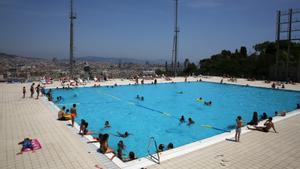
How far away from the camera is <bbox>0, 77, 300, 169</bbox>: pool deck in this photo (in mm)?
6867

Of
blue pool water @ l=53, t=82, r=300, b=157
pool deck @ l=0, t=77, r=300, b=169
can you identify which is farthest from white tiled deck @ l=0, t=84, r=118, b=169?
blue pool water @ l=53, t=82, r=300, b=157

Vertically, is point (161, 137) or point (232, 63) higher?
point (232, 63)

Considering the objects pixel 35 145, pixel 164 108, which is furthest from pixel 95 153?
pixel 164 108

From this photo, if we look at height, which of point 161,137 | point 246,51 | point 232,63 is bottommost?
point 161,137

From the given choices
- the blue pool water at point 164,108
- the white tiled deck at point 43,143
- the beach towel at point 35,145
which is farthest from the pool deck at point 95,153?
the blue pool water at point 164,108

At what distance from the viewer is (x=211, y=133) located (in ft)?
41.5

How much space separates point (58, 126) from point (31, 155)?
11.1 feet

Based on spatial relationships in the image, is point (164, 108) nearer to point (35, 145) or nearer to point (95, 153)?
point (95, 153)

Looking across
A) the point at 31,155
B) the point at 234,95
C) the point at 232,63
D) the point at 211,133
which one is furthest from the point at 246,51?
the point at 31,155

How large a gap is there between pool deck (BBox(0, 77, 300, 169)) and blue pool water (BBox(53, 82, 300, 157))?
8.36 feet

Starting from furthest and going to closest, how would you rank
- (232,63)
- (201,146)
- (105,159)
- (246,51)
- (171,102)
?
(246,51) < (232,63) < (171,102) < (201,146) < (105,159)

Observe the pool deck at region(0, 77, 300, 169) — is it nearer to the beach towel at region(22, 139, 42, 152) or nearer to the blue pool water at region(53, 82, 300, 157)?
the beach towel at region(22, 139, 42, 152)

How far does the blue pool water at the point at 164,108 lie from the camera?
12531 millimetres

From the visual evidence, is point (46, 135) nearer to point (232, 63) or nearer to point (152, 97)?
point (152, 97)
